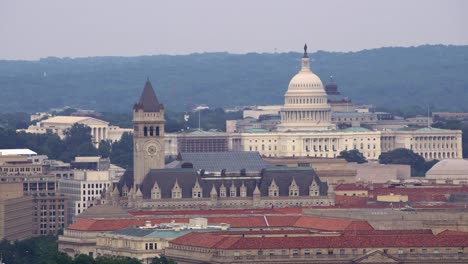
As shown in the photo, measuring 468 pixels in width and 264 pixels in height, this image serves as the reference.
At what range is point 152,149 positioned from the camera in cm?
19175

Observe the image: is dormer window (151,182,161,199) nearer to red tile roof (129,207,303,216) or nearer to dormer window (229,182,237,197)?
dormer window (229,182,237,197)

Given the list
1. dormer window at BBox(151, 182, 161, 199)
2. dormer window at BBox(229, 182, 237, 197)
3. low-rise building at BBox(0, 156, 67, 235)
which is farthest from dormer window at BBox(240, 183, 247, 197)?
low-rise building at BBox(0, 156, 67, 235)

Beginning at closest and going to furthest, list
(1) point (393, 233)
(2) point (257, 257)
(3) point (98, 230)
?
(2) point (257, 257) → (1) point (393, 233) → (3) point (98, 230)

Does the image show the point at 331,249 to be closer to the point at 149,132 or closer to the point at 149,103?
the point at 149,132

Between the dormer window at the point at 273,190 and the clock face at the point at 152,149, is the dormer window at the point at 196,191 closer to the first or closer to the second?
the dormer window at the point at 273,190

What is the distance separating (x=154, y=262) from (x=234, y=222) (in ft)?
86.9

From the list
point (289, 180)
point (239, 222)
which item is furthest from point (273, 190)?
point (239, 222)

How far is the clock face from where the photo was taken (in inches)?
7534

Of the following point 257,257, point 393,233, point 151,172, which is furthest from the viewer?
point 151,172

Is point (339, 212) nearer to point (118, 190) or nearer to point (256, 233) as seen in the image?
point (256, 233)

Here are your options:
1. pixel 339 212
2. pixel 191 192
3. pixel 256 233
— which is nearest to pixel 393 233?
pixel 256 233

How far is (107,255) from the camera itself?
14650 cm

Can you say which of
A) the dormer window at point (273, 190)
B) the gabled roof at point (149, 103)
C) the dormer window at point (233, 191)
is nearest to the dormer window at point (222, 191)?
the dormer window at point (233, 191)

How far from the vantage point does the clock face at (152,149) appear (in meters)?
191
